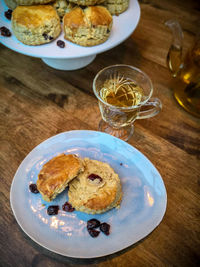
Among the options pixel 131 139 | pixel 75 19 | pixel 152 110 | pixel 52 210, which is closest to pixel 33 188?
pixel 52 210

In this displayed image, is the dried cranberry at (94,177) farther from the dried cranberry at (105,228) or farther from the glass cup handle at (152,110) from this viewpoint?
the glass cup handle at (152,110)

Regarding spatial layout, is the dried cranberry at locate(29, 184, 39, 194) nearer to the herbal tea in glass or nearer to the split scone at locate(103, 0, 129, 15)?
the herbal tea in glass

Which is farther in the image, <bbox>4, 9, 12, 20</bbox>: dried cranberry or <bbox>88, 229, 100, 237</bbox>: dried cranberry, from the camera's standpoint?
<bbox>4, 9, 12, 20</bbox>: dried cranberry

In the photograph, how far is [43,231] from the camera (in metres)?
0.87

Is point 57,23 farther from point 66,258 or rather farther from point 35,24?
point 66,258

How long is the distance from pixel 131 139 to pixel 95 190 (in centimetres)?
41

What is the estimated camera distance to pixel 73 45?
1.24 m

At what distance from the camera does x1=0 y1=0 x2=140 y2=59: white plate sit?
1.18m

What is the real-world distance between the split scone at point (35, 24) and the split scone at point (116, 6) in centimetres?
33

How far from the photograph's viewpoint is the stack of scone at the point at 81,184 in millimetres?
875

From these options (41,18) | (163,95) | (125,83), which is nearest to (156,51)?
(163,95)

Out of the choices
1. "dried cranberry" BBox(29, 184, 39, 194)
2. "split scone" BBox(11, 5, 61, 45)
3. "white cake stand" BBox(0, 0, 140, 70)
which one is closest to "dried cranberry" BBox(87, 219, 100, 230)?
"dried cranberry" BBox(29, 184, 39, 194)

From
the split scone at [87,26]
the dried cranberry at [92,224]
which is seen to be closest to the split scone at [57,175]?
the dried cranberry at [92,224]

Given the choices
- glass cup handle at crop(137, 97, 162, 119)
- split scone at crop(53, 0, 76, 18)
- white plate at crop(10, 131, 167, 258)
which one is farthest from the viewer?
split scone at crop(53, 0, 76, 18)
